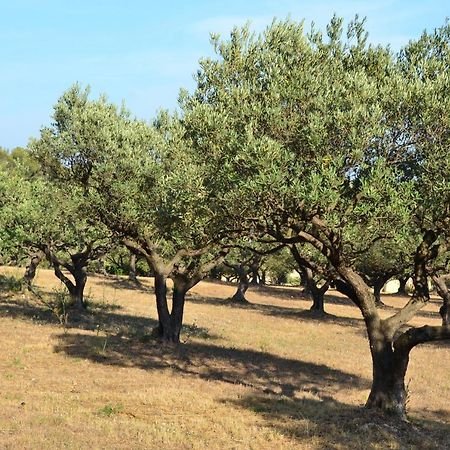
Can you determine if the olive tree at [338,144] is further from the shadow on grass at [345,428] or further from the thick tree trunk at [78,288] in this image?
the thick tree trunk at [78,288]

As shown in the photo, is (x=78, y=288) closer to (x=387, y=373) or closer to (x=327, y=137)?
(x=387, y=373)

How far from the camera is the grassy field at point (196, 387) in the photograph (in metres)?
14.5

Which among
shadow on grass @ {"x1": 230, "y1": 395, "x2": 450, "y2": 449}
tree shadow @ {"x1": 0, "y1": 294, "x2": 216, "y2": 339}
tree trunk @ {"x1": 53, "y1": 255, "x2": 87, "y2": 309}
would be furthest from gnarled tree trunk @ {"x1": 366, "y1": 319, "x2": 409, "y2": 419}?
tree trunk @ {"x1": 53, "y1": 255, "x2": 87, "y2": 309}

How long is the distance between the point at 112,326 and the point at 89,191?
39.8 feet

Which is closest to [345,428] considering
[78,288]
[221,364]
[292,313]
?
[221,364]

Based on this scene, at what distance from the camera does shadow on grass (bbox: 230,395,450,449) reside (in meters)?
14.7

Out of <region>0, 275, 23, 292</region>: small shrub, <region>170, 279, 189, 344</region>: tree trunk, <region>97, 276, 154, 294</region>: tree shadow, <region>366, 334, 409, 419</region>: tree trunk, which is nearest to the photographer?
<region>366, 334, 409, 419</region>: tree trunk

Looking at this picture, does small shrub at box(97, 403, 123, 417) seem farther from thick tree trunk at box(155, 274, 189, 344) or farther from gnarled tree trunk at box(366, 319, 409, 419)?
thick tree trunk at box(155, 274, 189, 344)

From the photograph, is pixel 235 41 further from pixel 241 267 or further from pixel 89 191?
pixel 241 267

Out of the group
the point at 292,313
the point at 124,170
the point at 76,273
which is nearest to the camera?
the point at 124,170

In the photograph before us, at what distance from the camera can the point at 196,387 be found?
2075 centimetres

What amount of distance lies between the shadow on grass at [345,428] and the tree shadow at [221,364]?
3.52 m

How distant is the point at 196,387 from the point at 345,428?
6.78 m

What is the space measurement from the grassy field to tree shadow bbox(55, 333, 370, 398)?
9cm
